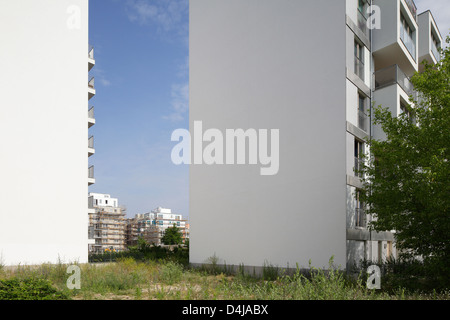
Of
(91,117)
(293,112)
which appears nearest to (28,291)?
(293,112)

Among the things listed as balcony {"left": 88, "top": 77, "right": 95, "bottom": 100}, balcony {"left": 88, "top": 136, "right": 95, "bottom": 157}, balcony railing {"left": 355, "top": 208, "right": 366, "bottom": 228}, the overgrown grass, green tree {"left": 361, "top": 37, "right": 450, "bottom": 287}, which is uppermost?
balcony {"left": 88, "top": 77, "right": 95, "bottom": 100}

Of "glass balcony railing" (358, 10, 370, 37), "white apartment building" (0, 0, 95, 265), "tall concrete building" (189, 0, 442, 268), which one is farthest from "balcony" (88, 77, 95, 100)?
"glass balcony railing" (358, 10, 370, 37)

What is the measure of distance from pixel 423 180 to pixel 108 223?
456 ft

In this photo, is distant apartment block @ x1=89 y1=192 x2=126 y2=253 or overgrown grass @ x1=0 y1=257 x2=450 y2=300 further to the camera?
distant apartment block @ x1=89 y1=192 x2=126 y2=253

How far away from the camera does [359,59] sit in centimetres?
1675

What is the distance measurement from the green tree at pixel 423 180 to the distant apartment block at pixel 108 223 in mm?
133113

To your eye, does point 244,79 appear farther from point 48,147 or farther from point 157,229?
point 157,229

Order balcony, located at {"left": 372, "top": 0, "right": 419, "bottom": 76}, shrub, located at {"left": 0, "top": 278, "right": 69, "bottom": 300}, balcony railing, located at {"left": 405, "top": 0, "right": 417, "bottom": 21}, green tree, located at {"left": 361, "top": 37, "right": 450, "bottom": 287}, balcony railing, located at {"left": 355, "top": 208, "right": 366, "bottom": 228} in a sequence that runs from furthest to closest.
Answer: balcony railing, located at {"left": 405, "top": 0, "right": 417, "bottom": 21} → balcony, located at {"left": 372, "top": 0, "right": 419, "bottom": 76} → balcony railing, located at {"left": 355, "top": 208, "right": 366, "bottom": 228} → green tree, located at {"left": 361, "top": 37, "right": 450, "bottom": 287} → shrub, located at {"left": 0, "top": 278, "right": 69, "bottom": 300}

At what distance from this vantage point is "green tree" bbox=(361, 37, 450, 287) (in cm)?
1047

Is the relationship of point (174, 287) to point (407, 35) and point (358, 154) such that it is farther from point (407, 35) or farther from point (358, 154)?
point (407, 35)

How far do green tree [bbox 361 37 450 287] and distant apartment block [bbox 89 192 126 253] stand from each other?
437 feet

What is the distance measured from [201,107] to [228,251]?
285 inches

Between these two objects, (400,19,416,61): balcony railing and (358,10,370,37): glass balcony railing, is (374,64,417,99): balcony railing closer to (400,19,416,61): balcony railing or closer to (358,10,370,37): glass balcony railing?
(400,19,416,61): balcony railing

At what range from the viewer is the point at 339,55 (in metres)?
14.9
